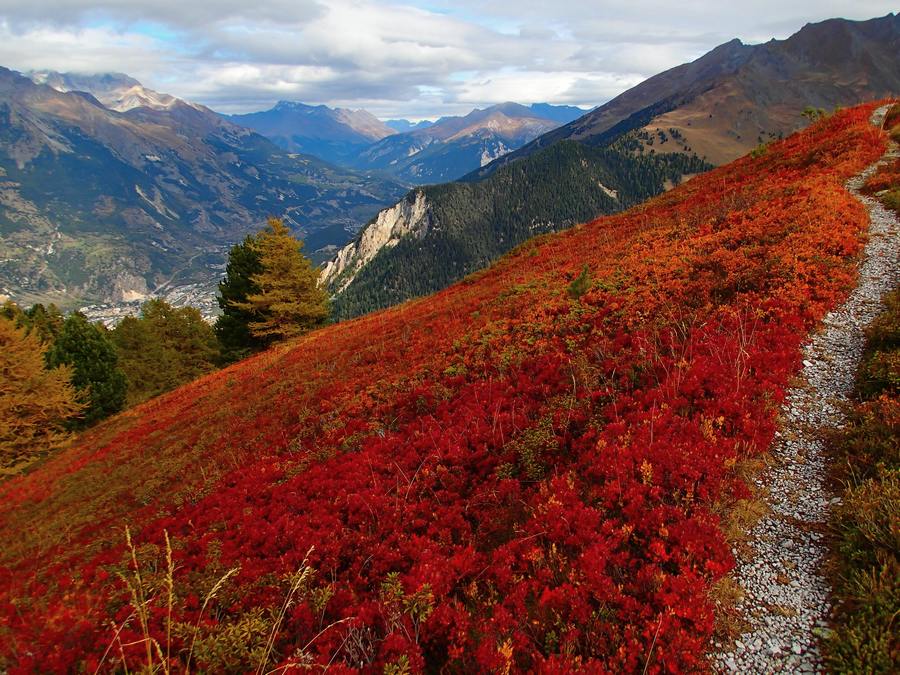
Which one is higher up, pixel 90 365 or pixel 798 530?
pixel 90 365

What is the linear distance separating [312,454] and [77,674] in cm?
684

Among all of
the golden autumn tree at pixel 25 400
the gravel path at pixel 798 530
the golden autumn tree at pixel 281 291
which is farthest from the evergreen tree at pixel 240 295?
the gravel path at pixel 798 530

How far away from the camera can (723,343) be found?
442 inches

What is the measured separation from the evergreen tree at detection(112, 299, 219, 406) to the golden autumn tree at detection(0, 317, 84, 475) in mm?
13170

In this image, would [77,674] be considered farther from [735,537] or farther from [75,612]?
[735,537]

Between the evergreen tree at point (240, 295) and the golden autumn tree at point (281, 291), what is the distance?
94cm

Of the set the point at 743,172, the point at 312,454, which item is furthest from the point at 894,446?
the point at 743,172

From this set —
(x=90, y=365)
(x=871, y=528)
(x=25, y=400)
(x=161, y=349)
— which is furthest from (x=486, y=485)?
(x=161, y=349)

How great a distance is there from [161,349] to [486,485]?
5228 cm

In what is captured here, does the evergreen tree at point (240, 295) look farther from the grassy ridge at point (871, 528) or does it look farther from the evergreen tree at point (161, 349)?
the grassy ridge at point (871, 528)

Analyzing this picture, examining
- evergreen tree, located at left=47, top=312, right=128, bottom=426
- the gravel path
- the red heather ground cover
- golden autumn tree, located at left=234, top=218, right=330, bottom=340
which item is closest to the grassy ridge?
the gravel path

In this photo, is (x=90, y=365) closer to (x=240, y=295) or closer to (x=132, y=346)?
(x=240, y=295)

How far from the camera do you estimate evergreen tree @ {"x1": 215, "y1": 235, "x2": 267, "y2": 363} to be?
139ft

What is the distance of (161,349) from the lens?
A: 161ft
